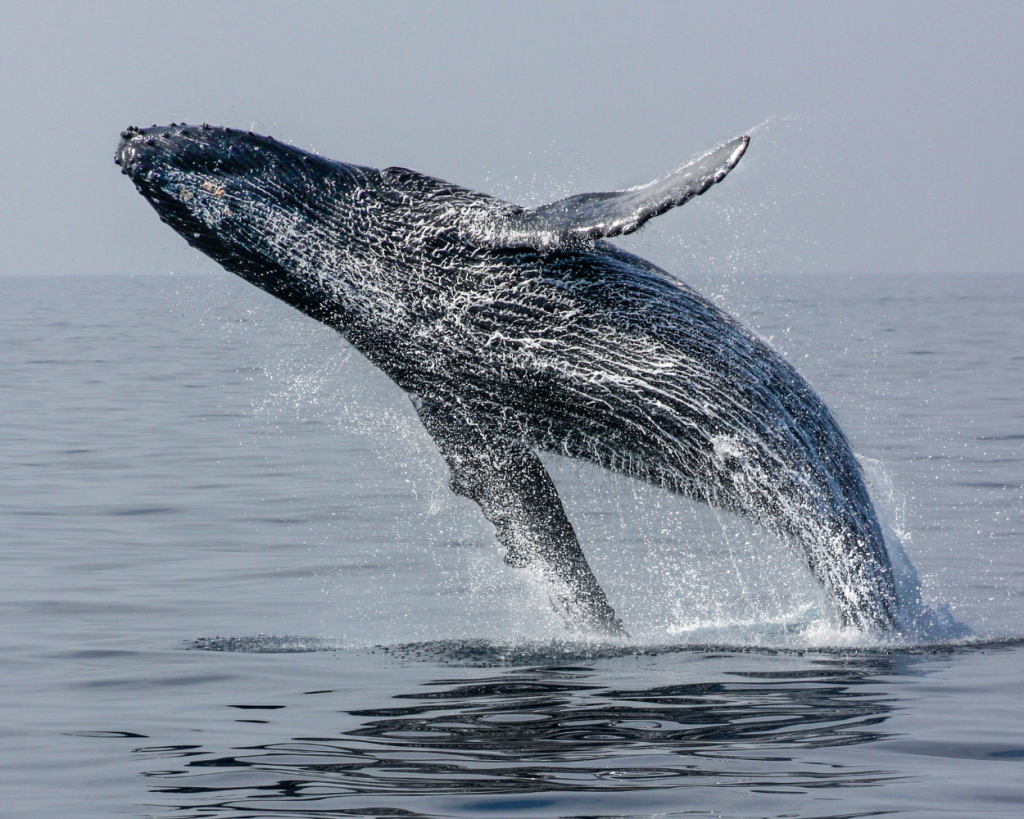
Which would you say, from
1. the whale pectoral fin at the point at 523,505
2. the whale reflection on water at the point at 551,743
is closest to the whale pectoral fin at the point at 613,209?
the whale pectoral fin at the point at 523,505

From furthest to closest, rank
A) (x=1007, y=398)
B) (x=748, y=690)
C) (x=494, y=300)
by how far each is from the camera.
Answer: (x=1007, y=398) < (x=494, y=300) < (x=748, y=690)

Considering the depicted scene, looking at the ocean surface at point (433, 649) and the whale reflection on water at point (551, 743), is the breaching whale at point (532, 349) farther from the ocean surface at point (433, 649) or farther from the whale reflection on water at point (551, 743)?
the whale reflection on water at point (551, 743)

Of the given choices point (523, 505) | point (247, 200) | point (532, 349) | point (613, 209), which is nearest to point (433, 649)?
point (523, 505)

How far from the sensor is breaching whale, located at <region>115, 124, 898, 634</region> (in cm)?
1192

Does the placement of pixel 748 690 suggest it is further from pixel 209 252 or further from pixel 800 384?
pixel 209 252

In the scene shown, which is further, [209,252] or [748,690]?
[209,252]

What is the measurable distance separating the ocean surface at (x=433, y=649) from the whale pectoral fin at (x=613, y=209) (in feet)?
8.56

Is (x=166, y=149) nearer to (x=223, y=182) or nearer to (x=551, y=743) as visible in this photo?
(x=223, y=182)

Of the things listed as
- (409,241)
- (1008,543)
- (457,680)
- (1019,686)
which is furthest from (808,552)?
(1008,543)

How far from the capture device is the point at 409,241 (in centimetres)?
1238

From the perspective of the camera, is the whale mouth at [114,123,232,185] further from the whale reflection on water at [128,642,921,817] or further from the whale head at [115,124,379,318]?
the whale reflection on water at [128,642,921,817]

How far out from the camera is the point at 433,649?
12.2 meters

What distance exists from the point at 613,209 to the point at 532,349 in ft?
5.78

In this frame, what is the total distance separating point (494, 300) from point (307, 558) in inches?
246
